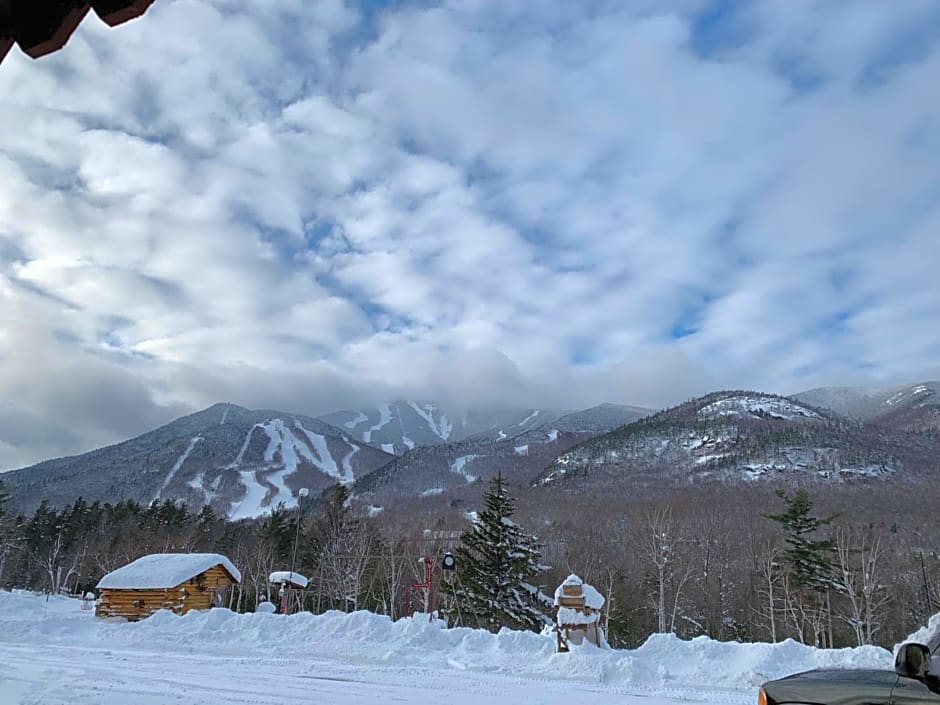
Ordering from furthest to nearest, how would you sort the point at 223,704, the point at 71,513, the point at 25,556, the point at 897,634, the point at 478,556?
the point at 71,513 → the point at 25,556 → the point at 897,634 → the point at 478,556 → the point at 223,704

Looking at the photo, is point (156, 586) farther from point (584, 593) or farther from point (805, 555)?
point (805, 555)

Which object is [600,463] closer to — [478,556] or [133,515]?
[133,515]

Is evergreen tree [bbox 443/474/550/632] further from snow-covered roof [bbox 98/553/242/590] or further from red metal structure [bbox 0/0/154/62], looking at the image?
red metal structure [bbox 0/0/154/62]

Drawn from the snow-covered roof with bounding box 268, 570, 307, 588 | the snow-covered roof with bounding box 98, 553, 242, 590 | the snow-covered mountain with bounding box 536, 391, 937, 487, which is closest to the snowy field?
the snow-covered roof with bounding box 98, 553, 242, 590

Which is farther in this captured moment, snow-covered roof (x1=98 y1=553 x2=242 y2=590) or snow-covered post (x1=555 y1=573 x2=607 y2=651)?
snow-covered roof (x1=98 y1=553 x2=242 y2=590)

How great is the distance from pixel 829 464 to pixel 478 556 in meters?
131

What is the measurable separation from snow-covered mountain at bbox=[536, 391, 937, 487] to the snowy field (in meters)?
127

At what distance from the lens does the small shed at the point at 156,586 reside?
3073 centimetres

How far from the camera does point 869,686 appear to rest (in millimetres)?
3941

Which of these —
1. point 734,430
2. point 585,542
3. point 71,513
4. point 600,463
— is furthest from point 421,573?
point 734,430

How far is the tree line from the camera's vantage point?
34.0m

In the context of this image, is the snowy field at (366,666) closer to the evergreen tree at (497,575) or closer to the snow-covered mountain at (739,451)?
the evergreen tree at (497,575)

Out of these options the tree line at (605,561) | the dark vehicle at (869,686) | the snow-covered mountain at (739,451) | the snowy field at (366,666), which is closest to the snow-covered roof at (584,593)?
the snowy field at (366,666)

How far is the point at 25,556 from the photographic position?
224 ft
